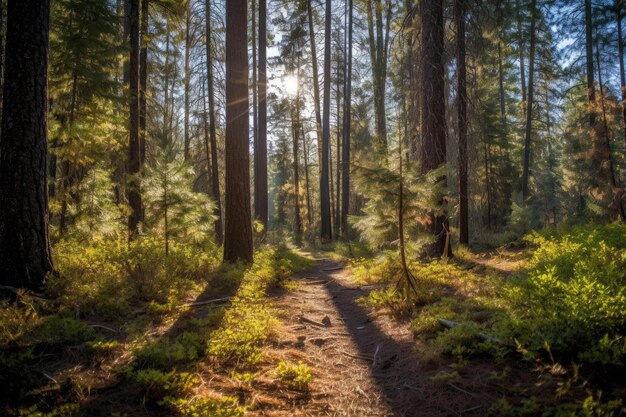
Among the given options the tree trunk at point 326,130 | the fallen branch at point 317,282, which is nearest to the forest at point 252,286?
the fallen branch at point 317,282

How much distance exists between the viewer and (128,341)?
3.92 metres

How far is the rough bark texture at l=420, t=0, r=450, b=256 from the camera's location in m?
8.45

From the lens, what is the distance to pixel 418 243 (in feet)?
18.9

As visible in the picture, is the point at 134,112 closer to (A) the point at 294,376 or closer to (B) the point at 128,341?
(B) the point at 128,341

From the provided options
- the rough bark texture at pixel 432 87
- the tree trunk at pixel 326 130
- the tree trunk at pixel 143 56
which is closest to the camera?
the rough bark texture at pixel 432 87

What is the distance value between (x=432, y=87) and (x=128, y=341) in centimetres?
815

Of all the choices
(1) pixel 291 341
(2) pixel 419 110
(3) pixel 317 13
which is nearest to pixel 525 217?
(2) pixel 419 110

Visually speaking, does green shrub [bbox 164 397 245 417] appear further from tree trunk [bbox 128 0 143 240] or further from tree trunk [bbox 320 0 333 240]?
tree trunk [bbox 320 0 333 240]

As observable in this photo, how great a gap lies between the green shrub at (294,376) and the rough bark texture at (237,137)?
4.92 metres

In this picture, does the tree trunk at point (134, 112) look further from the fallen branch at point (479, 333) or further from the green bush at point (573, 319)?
the green bush at point (573, 319)

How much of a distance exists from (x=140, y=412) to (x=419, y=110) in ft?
29.2

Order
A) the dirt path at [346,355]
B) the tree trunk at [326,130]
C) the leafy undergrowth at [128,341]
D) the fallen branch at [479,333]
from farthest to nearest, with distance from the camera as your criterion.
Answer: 1. the tree trunk at [326,130]
2. the fallen branch at [479,333]
3. the dirt path at [346,355]
4. the leafy undergrowth at [128,341]


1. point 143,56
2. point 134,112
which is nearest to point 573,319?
point 134,112

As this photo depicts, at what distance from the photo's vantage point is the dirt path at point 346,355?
10.00 feet
